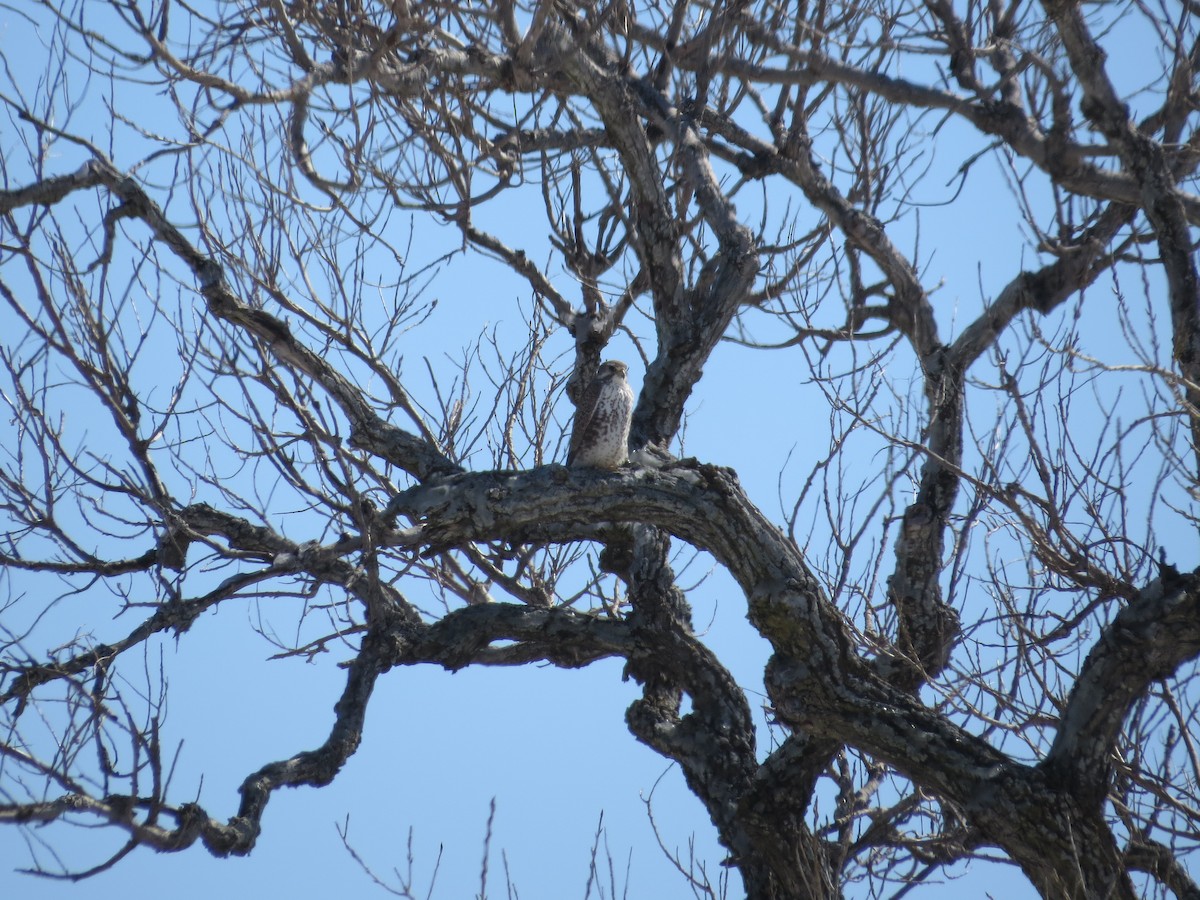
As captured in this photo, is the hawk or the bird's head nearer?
the hawk

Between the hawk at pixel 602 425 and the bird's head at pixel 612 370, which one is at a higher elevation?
the bird's head at pixel 612 370

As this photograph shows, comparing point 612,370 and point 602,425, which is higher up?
point 612,370

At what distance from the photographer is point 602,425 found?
4590 millimetres

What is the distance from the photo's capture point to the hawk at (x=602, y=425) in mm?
4555

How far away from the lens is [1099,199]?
5.03m

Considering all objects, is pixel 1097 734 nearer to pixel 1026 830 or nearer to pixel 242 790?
pixel 1026 830

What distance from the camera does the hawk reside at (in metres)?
4.55

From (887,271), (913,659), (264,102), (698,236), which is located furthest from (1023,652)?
(264,102)

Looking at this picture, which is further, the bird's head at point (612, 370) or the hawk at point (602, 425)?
the bird's head at point (612, 370)

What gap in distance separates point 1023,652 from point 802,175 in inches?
92.1

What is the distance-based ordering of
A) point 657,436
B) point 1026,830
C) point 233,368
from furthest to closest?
point 657,436 < point 233,368 < point 1026,830

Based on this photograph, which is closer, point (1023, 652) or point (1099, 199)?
point (1023, 652)

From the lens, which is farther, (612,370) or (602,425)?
(612,370)

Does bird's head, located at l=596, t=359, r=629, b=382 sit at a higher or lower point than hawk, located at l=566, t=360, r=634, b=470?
higher
